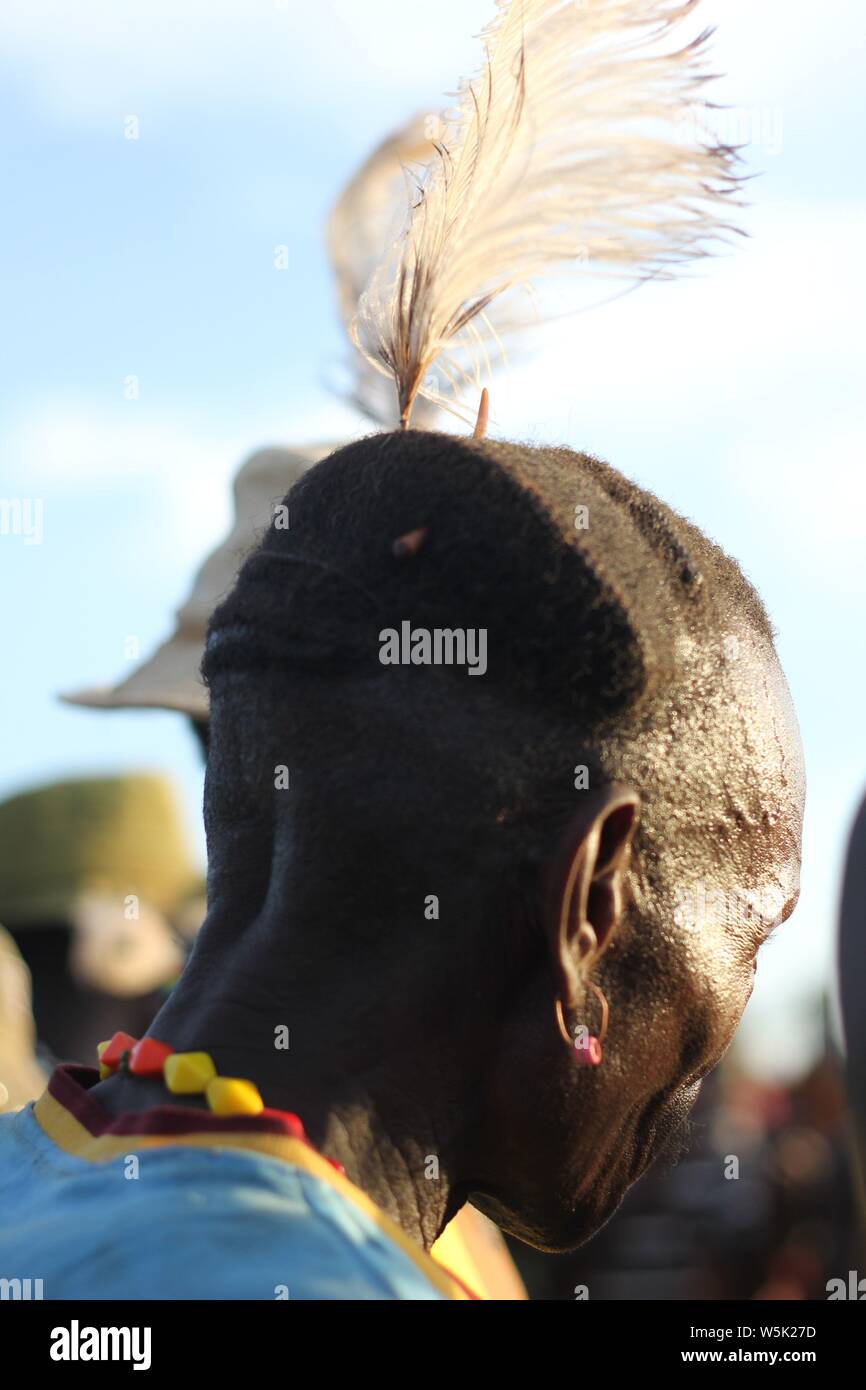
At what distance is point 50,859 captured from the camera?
7773mm

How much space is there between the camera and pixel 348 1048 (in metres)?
2.15

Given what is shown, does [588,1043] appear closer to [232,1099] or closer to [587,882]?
[587,882]

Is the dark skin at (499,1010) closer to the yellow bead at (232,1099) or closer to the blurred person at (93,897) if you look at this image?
the yellow bead at (232,1099)

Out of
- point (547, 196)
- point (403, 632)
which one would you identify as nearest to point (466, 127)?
point (547, 196)

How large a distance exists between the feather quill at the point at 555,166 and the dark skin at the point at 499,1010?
28.0 inches

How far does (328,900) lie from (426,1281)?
0.46m

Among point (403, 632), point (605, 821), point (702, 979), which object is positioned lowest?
point (702, 979)

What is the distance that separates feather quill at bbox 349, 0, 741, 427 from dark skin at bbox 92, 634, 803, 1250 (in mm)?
712

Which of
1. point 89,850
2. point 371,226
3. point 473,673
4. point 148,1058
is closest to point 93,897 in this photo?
point 89,850

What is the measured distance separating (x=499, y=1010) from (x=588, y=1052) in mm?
126

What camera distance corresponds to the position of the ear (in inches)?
84.6

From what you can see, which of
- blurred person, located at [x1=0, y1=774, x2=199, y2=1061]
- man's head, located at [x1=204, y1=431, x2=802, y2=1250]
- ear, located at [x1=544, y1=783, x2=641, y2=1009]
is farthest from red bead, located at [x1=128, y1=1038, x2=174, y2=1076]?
blurred person, located at [x1=0, y1=774, x2=199, y2=1061]

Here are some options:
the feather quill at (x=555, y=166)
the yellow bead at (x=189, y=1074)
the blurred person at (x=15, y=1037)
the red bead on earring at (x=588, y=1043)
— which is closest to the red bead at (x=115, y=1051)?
the yellow bead at (x=189, y=1074)
